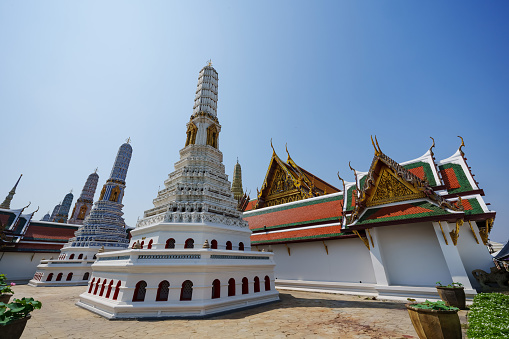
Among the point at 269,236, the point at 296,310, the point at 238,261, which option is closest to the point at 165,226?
the point at 238,261

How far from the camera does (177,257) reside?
330 inches

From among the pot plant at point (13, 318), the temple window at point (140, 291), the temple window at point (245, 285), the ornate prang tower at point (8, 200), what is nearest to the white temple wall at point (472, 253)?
the temple window at point (245, 285)

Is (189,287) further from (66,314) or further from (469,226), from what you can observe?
(469,226)

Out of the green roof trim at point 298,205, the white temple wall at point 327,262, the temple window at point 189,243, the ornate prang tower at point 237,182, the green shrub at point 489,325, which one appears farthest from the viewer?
the ornate prang tower at point 237,182

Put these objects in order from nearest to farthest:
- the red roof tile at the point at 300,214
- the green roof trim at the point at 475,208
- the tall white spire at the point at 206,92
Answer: the green roof trim at the point at 475,208
the red roof tile at the point at 300,214
the tall white spire at the point at 206,92

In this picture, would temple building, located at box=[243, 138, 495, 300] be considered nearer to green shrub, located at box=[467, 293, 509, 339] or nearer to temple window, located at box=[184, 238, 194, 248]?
green shrub, located at box=[467, 293, 509, 339]

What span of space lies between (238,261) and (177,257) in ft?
8.25

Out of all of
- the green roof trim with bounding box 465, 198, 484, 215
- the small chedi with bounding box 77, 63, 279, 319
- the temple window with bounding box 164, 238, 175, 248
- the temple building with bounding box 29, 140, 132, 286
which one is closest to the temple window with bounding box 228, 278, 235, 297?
the small chedi with bounding box 77, 63, 279, 319

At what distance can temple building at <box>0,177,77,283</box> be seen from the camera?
2106cm

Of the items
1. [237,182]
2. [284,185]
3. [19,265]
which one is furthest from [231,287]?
[237,182]

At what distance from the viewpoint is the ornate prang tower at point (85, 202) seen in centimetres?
3953

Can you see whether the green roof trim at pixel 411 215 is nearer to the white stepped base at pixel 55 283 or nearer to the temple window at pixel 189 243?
the temple window at pixel 189 243

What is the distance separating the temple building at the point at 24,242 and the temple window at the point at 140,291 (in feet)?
73.8

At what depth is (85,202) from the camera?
42.2m
